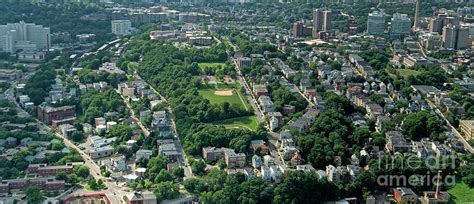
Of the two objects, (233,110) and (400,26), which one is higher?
(400,26)

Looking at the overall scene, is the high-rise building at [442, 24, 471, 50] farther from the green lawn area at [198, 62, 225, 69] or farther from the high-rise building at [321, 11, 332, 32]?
the green lawn area at [198, 62, 225, 69]

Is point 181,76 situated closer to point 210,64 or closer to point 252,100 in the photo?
point 252,100

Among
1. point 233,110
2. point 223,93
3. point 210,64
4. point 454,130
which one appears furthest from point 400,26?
point 233,110

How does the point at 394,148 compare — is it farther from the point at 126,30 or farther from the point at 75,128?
the point at 126,30

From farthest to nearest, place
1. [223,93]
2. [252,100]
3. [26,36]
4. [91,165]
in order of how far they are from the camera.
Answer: [26,36] → [223,93] → [252,100] → [91,165]

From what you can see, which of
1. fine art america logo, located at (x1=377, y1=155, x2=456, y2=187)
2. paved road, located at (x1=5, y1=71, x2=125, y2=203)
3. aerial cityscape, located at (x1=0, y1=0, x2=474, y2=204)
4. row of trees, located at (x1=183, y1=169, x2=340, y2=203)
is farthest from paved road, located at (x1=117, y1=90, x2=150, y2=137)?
fine art america logo, located at (x1=377, y1=155, x2=456, y2=187)

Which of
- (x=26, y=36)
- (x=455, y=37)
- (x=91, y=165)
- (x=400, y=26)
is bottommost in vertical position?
(x=91, y=165)
